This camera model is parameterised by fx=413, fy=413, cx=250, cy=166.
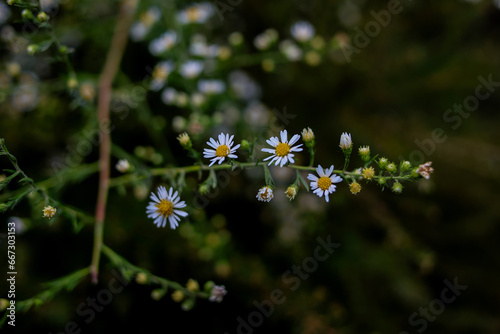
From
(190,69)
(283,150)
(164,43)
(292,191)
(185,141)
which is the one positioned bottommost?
(292,191)

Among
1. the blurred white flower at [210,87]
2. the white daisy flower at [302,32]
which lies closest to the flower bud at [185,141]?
the blurred white flower at [210,87]

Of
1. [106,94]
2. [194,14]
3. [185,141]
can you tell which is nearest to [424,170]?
[185,141]

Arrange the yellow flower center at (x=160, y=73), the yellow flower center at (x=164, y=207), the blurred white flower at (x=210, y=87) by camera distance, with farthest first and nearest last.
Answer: the blurred white flower at (x=210, y=87) < the yellow flower center at (x=160, y=73) < the yellow flower center at (x=164, y=207)

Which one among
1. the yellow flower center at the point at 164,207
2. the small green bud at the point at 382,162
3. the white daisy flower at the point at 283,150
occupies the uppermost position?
the white daisy flower at the point at 283,150

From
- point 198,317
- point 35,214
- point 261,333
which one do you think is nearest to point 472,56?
point 261,333

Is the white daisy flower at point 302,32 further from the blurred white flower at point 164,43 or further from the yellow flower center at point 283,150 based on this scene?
the yellow flower center at point 283,150

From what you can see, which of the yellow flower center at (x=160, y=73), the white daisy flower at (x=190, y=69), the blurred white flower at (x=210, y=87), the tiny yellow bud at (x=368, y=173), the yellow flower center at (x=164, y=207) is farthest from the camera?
the blurred white flower at (x=210, y=87)

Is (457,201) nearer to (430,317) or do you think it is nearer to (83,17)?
(430,317)

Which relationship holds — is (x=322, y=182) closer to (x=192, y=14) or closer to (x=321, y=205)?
(x=321, y=205)
